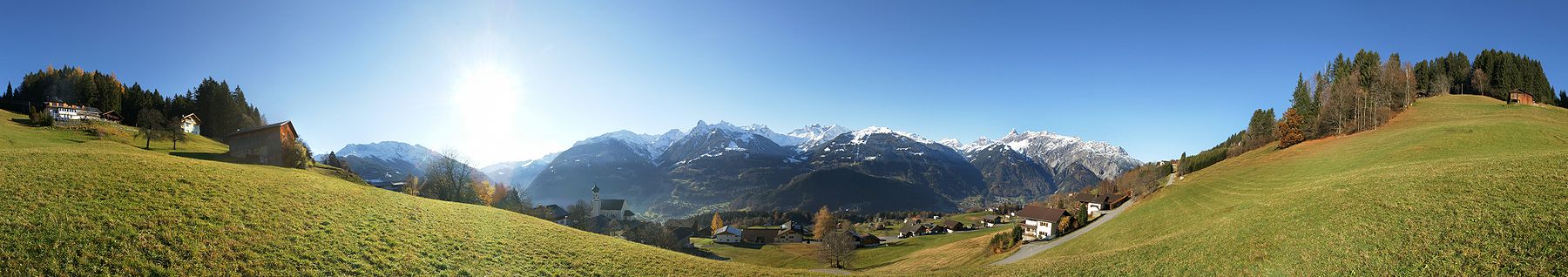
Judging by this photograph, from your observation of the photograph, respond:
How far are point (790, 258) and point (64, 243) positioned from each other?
89.7 m

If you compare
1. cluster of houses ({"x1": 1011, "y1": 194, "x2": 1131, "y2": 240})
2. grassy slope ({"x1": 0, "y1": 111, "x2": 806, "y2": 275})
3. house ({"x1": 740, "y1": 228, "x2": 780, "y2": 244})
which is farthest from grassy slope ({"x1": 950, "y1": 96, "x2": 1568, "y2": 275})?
house ({"x1": 740, "y1": 228, "x2": 780, "y2": 244})

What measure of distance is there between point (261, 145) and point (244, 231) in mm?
50719

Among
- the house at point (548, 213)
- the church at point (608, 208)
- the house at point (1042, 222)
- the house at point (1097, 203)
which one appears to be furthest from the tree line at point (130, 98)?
the house at point (1097, 203)

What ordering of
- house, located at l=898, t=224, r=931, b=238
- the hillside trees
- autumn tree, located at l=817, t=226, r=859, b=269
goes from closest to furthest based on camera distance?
1. the hillside trees
2. autumn tree, located at l=817, t=226, r=859, b=269
3. house, located at l=898, t=224, r=931, b=238

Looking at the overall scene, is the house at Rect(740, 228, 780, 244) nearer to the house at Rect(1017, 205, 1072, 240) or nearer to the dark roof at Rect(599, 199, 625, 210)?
the dark roof at Rect(599, 199, 625, 210)

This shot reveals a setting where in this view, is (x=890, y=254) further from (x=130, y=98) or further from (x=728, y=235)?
(x=130, y=98)

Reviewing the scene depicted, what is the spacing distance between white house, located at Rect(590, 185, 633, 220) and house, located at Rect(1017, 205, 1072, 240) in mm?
110434

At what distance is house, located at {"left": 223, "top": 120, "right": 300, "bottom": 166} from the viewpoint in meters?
53.7

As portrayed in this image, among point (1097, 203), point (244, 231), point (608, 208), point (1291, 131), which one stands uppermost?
point (1291, 131)

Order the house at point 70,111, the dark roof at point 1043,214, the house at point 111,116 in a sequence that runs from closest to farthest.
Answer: the house at point 70,111, the house at point 111,116, the dark roof at point 1043,214

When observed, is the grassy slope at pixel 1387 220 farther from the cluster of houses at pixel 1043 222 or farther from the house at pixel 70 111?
the house at pixel 70 111

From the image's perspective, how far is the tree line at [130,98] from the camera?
8869 centimetres

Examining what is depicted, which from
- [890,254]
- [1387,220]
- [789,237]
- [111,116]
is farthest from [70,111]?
[1387,220]

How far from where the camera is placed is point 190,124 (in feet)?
284
